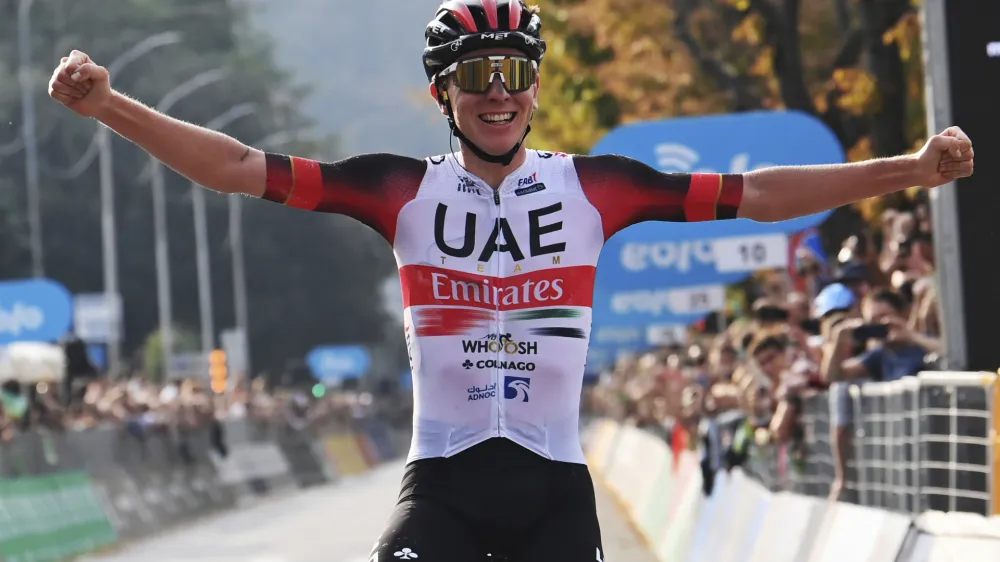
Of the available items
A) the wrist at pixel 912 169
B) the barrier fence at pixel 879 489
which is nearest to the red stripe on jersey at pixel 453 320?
the wrist at pixel 912 169

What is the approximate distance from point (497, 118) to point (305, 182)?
565 millimetres

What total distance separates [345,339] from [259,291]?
7667mm

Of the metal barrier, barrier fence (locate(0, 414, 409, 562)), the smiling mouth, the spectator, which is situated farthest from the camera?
barrier fence (locate(0, 414, 409, 562))

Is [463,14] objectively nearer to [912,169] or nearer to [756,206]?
[756,206]

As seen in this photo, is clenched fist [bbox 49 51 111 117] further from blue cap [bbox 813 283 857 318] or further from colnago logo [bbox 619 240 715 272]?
colnago logo [bbox 619 240 715 272]

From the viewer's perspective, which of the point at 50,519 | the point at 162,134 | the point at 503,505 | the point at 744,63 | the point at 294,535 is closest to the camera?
the point at 162,134

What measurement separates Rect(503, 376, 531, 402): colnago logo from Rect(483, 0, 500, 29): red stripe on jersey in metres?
0.99

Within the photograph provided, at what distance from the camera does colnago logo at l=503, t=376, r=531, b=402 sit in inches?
233

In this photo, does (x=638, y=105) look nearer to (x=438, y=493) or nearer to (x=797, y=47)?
(x=797, y=47)

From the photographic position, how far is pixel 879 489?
1148 centimetres

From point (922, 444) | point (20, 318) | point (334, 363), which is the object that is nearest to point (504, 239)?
point (922, 444)

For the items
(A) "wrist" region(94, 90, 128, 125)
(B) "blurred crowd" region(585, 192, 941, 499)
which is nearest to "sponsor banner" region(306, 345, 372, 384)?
(B) "blurred crowd" region(585, 192, 941, 499)

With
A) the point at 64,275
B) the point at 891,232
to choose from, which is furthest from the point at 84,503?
the point at 64,275

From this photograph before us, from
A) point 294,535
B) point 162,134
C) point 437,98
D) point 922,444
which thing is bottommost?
point 294,535
